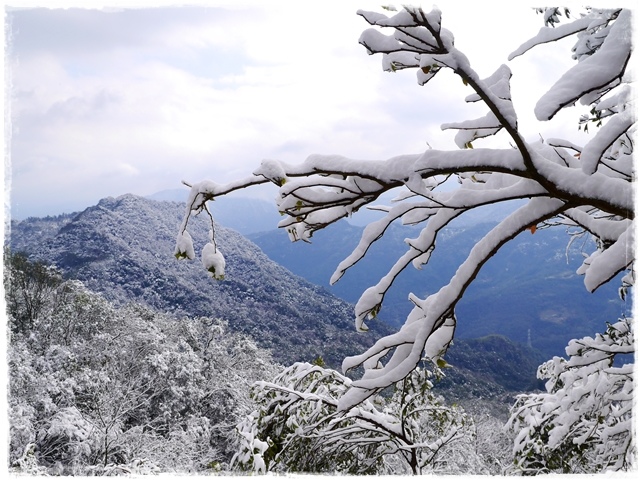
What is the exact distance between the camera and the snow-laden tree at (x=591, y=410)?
105 inches

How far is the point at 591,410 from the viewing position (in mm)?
3320

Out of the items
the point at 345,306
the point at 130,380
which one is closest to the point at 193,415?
the point at 130,380

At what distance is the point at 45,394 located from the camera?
1360 cm

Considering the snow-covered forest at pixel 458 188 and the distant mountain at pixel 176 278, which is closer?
the snow-covered forest at pixel 458 188

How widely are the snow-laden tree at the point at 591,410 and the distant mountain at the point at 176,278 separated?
48.5 m

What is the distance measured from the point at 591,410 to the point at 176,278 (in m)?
66.1

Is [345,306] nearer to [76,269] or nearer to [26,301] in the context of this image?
[76,269]

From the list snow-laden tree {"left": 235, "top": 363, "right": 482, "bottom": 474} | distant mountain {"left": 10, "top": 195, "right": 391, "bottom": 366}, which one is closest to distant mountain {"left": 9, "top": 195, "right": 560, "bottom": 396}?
distant mountain {"left": 10, "top": 195, "right": 391, "bottom": 366}

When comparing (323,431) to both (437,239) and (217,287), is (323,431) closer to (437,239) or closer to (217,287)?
(437,239)

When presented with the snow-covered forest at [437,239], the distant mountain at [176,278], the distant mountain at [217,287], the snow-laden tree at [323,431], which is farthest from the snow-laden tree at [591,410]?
the distant mountain at [176,278]

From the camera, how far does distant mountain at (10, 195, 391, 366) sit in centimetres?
5938

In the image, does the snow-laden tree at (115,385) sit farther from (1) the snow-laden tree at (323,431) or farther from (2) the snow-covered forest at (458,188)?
(2) the snow-covered forest at (458,188)

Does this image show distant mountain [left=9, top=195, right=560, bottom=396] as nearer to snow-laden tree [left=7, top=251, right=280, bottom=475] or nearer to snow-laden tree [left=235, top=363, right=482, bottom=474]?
snow-laden tree [left=7, top=251, right=280, bottom=475]

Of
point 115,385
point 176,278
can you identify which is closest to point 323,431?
point 115,385
